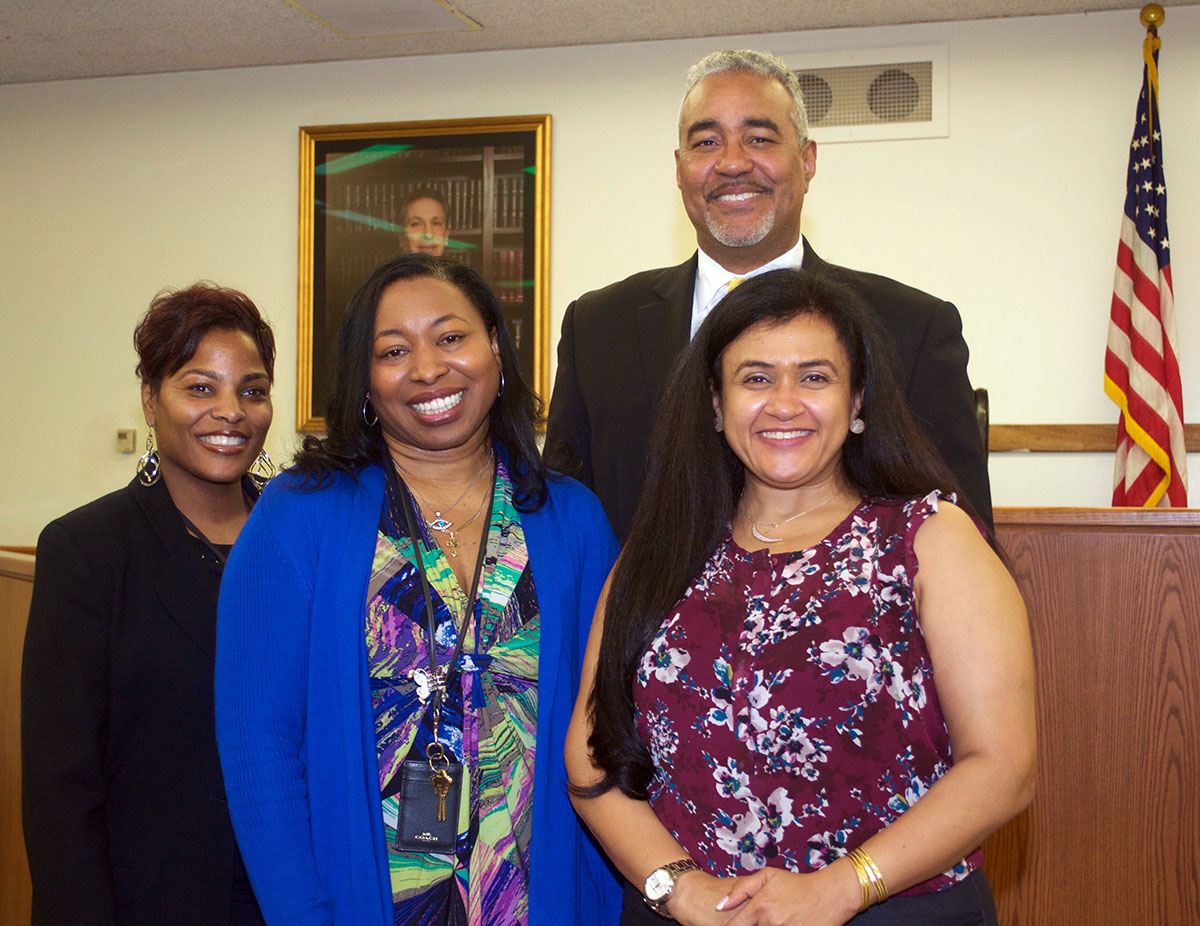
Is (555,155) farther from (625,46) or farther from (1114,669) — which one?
(1114,669)

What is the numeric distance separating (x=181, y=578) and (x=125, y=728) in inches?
Result: 9.9

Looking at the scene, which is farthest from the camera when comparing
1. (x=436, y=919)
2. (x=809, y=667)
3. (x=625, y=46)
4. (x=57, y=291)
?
(x=57, y=291)

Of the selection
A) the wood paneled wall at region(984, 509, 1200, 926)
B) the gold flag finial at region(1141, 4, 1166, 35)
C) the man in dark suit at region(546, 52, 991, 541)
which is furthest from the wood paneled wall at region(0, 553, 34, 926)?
the gold flag finial at region(1141, 4, 1166, 35)

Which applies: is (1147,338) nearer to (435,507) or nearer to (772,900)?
(435,507)

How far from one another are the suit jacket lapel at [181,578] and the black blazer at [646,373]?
632 mm

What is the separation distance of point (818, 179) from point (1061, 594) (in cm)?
291

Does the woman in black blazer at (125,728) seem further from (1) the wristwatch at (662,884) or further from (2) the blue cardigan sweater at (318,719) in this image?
(1) the wristwatch at (662,884)

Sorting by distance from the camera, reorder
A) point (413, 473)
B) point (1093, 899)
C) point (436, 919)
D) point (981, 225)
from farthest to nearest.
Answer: point (981, 225) < point (1093, 899) < point (413, 473) < point (436, 919)

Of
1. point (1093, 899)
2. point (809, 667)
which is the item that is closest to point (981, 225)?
point (1093, 899)

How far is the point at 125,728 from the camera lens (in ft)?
5.82

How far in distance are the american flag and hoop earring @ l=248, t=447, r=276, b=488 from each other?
143 inches

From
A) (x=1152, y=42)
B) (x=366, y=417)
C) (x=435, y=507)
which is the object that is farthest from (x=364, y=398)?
(x=1152, y=42)

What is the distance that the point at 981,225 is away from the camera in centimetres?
Answer: 493

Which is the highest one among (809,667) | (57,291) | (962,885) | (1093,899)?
(57,291)
